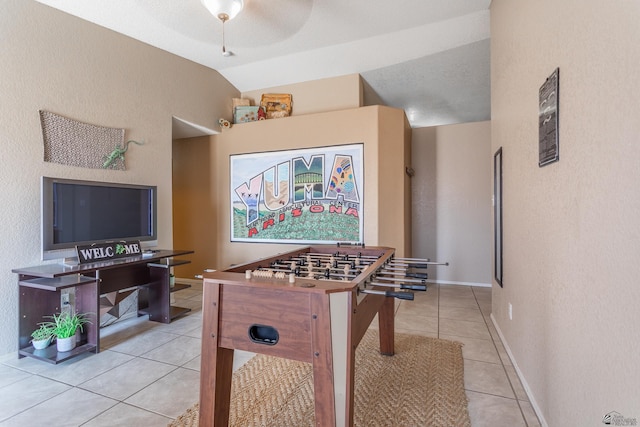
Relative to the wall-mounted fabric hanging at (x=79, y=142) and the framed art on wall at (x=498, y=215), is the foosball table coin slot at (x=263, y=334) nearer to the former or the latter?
the framed art on wall at (x=498, y=215)

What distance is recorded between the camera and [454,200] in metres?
4.94

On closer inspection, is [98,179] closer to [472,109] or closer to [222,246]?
[222,246]

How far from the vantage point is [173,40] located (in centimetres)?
360

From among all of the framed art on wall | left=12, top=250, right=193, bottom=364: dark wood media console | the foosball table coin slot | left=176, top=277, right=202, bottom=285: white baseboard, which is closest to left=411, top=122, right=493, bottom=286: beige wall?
the framed art on wall

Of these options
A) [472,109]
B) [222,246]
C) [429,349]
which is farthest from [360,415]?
[472,109]

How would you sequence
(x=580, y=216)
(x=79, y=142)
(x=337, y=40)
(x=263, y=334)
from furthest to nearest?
(x=337, y=40), (x=79, y=142), (x=263, y=334), (x=580, y=216)

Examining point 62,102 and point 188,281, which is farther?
point 188,281

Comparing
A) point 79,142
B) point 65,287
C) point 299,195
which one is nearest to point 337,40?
point 299,195

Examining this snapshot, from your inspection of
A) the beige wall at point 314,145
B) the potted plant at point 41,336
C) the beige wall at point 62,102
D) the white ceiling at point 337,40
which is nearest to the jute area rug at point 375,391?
the potted plant at point 41,336

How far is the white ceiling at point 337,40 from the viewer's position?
9.93ft

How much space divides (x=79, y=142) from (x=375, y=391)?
133 inches

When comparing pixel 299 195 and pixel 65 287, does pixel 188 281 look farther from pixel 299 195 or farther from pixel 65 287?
pixel 65 287

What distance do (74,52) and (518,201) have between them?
4.12 metres

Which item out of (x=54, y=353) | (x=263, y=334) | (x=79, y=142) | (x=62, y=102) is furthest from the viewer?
(x=79, y=142)
